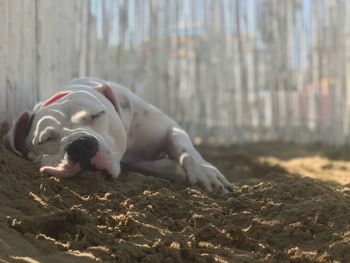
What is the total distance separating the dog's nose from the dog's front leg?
0.78 m

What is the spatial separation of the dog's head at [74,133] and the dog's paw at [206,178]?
450 mm

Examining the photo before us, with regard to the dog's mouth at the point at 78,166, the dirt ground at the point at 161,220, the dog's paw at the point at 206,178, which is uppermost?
the dog's mouth at the point at 78,166

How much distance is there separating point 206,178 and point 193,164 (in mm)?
190

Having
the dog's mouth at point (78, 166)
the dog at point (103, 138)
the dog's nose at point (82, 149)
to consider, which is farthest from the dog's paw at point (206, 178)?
the dog's nose at point (82, 149)

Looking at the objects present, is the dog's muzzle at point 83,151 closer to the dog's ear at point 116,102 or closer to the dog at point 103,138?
the dog at point 103,138

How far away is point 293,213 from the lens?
9.38 ft

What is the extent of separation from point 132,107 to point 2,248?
6.99ft

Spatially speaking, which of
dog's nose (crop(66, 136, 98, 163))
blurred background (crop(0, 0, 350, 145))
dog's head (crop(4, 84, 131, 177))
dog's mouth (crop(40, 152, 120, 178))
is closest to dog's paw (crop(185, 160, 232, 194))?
dog's head (crop(4, 84, 131, 177))

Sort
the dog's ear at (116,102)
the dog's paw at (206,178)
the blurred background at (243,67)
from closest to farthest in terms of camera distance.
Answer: the dog's paw at (206,178) → the dog's ear at (116,102) → the blurred background at (243,67)

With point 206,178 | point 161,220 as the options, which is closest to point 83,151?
point 161,220

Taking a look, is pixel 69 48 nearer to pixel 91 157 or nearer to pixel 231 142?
pixel 91 157

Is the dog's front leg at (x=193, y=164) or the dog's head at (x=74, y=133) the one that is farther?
the dog's front leg at (x=193, y=164)

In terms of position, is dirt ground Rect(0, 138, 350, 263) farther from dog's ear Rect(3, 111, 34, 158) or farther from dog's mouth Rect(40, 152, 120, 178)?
dog's ear Rect(3, 111, 34, 158)

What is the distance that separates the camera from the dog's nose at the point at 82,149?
3.25 metres
